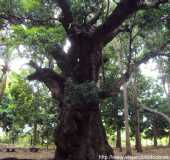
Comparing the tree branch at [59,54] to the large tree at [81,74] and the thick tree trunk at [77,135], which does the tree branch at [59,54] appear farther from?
the thick tree trunk at [77,135]

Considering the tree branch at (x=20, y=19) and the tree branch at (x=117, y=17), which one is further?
the tree branch at (x=20, y=19)

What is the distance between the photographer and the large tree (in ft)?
40.2

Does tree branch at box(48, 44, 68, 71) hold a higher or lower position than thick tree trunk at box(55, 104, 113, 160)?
higher

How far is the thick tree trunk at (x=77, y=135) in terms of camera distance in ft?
41.9

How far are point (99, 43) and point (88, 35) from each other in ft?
2.54

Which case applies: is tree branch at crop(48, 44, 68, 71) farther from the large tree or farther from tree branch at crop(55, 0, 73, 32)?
tree branch at crop(55, 0, 73, 32)

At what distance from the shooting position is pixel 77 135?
13.1m

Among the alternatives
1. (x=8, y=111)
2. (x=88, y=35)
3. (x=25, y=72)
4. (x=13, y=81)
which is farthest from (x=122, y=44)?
(x=8, y=111)

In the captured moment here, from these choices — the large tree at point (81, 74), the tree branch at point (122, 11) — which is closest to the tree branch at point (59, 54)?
the large tree at point (81, 74)

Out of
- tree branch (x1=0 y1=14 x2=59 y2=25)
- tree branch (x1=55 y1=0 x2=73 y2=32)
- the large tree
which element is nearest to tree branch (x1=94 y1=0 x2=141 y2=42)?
the large tree

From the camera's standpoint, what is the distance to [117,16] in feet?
41.2

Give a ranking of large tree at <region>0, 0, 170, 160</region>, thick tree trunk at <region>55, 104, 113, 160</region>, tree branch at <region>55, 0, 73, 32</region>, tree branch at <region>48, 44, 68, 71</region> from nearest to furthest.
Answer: large tree at <region>0, 0, 170, 160</region> → thick tree trunk at <region>55, 104, 113, 160</region> → tree branch at <region>55, 0, 73, 32</region> → tree branch at <region>48, 44, 68, 71</region>

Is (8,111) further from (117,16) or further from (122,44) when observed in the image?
(117,16)

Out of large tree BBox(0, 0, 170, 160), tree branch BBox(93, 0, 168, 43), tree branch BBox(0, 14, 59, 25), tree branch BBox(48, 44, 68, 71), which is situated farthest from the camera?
tree branch BBox(48, 44, 68, 71)
